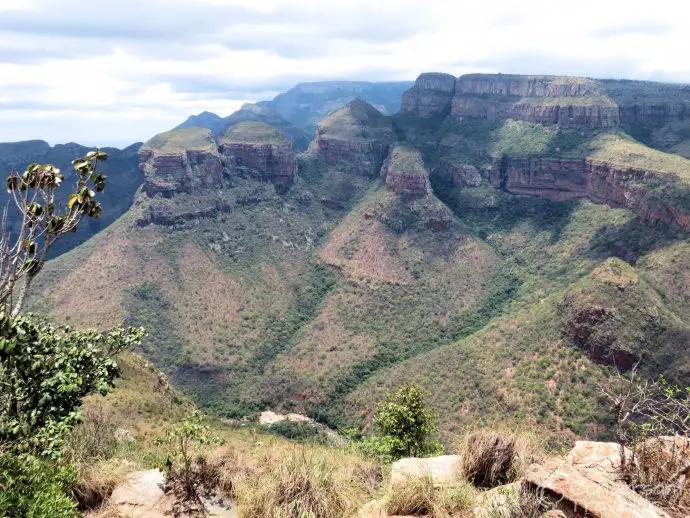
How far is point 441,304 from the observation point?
98688mm

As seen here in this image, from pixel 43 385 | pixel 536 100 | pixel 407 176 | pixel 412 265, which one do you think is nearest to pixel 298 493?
pixel 43 385

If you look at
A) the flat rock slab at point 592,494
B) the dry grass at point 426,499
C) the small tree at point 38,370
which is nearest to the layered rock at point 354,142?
the small tree at point 38,370

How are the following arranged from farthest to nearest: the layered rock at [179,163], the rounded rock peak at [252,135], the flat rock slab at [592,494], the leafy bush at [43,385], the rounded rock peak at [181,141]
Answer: the rounded rock peak at [252,135]
the rounded rock peak at [181,141]
the layered rock at [179,163]
the leafy bush at [43,385]
the flat rock slab at [592,494]

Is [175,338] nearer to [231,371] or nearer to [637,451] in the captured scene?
[231,371]


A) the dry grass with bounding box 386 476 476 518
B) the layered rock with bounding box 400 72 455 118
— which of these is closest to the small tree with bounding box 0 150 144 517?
the dry grass with bounding box 386 476 476 518

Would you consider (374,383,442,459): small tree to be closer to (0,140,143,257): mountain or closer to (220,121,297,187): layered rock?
(220,121,297,187): layered rock

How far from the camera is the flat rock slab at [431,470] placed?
50.0ft

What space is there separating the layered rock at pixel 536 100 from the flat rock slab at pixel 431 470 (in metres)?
131

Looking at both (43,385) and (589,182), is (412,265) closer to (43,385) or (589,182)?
(589,182)

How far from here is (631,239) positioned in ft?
292

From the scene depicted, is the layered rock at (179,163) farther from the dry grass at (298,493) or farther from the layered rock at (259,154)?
the dry grass at (298,493)

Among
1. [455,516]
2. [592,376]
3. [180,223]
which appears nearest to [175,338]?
[180,223]

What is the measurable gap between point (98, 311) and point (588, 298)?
83.7 m

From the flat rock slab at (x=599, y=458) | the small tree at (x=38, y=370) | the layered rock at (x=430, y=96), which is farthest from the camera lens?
the layered rock at (x=430, y=96)
